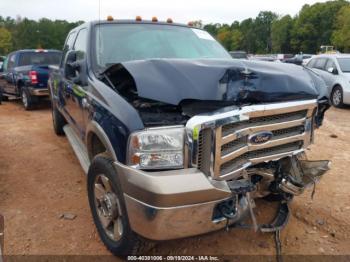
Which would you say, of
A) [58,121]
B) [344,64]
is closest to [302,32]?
A: [344,64]

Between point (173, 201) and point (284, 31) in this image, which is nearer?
point (173, 201)

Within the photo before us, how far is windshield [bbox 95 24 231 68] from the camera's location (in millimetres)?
3622

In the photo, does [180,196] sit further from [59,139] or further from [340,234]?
[59,139]

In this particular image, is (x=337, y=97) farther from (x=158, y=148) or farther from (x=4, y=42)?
(x=4, y=42)

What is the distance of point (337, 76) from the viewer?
10289 mm

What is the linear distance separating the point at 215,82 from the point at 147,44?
155 centimetres

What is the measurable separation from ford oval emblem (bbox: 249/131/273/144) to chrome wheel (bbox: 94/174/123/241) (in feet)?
3.53

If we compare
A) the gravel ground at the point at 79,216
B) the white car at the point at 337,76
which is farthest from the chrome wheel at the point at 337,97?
the gravel ground at the point at 79,216

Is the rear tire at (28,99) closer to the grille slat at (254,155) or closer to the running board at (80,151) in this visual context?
the running board at (80,151)

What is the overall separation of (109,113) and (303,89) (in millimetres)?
1495

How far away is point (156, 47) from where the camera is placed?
12.5 ft

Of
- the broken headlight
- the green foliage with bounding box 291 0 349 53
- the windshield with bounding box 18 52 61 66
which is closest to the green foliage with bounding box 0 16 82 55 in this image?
the green foliage with bounding box 291 0 349 53

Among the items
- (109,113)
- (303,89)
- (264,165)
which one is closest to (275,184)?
(264,165)

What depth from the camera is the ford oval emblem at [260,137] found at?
2519mm
